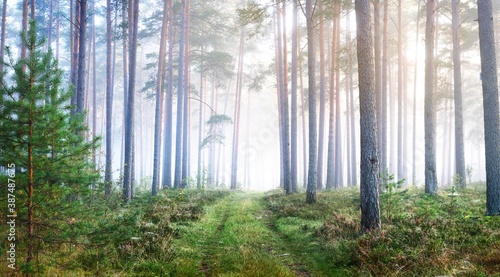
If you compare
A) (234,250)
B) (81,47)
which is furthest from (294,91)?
(234,250)

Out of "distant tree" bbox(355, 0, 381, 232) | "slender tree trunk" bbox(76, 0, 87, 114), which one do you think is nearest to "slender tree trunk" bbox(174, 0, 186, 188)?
"slender tree trunk" bbox(76, 0, 87, 114)

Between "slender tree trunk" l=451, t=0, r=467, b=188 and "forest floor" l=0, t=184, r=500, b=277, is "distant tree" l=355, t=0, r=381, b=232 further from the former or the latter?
"slender tree trunk" l=451, t=0, r=467, b=188

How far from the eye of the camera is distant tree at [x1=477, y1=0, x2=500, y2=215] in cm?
841

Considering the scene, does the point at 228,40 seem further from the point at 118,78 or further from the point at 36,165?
the point at 36,165

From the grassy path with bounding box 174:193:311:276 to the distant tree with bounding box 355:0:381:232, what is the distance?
7.46 feet

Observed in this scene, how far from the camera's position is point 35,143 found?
16.0ft

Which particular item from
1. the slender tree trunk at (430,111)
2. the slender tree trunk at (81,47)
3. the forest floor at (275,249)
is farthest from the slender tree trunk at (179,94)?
the slender tree trunk at (430,111)

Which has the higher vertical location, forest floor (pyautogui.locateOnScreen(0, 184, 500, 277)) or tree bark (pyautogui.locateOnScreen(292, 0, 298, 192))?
tree bark (pyautogui.locateOnScreen(292, 0, 298, 192))

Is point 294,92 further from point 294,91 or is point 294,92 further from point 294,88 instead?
point 294,88

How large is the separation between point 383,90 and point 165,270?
53.8ft

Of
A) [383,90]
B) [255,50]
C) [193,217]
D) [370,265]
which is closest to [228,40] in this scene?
[255,50]

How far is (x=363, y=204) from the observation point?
7.50 m

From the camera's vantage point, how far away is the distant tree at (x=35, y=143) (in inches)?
188

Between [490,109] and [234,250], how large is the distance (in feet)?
28.0
